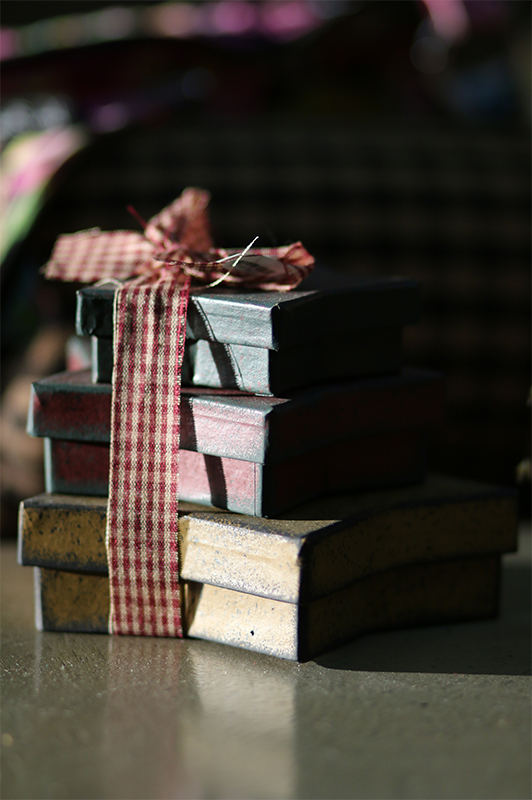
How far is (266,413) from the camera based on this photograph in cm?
55

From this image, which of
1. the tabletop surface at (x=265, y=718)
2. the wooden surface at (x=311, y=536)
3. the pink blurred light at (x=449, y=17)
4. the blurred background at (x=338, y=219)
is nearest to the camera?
the tabletop surface at (x=265, y=718)

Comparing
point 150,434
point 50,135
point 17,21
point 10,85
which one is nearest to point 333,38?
point 10,85

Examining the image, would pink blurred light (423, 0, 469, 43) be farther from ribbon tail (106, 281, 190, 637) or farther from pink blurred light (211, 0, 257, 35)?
ribbon tail (106, 281, 190, 637)

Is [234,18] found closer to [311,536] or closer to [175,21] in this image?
[175,21]

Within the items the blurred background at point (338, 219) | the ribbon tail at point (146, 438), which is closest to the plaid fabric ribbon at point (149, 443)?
the ribbon tail at point (146, 438)

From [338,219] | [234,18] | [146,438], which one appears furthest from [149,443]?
[234,18]

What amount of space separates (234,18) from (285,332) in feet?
4.65

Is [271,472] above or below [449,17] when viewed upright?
below

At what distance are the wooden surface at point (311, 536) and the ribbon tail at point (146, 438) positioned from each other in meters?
0.02

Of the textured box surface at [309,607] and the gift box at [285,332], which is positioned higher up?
the gift box at [285,332]

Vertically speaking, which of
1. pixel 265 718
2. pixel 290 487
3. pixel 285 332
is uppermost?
pixel 285 332

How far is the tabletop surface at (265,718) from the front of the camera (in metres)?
0.44

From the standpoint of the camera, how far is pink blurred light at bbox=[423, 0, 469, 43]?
68.9 inches

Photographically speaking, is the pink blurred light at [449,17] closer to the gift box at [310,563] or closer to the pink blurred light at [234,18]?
the pink blurred light at [234,18]
